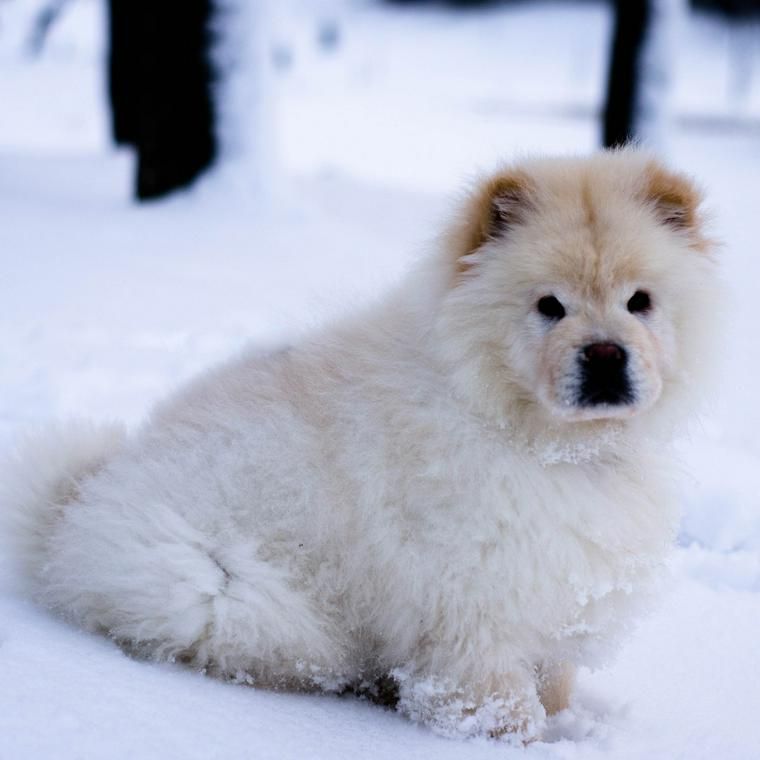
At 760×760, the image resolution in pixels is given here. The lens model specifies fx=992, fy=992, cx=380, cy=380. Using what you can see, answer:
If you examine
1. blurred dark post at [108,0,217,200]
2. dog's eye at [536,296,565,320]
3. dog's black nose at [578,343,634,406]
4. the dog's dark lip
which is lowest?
the dog's dark lip

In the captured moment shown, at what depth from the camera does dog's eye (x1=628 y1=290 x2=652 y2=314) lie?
2.52m

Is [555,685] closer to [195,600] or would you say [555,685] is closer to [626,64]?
[195,600]

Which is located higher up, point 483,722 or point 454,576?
point 454,576

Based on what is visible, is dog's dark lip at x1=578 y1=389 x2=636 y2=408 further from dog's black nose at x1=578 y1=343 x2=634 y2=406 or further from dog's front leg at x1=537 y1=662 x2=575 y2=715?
dog's front leg at x1=537 y1=662 x2=575 y2=715

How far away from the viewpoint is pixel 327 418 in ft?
8.68

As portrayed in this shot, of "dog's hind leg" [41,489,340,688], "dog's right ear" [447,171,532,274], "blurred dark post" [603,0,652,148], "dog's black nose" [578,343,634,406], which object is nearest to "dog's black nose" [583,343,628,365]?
"dog's black nose" [578,343,634,406]

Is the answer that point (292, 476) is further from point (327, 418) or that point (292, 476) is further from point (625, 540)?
point (625, 540)

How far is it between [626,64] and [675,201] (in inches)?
293

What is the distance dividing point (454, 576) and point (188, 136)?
19.4 ft

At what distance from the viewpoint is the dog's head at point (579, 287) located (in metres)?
2.41

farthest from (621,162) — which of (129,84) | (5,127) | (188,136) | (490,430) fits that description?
(5,127)

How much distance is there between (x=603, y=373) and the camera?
7.79 feet

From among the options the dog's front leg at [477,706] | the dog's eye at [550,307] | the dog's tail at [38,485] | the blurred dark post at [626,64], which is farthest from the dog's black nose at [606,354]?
the blurred dark post at [626,64]

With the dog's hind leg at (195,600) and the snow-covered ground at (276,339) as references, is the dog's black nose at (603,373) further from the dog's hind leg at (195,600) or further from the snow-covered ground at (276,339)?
the dog's hind leg at (195,600)
